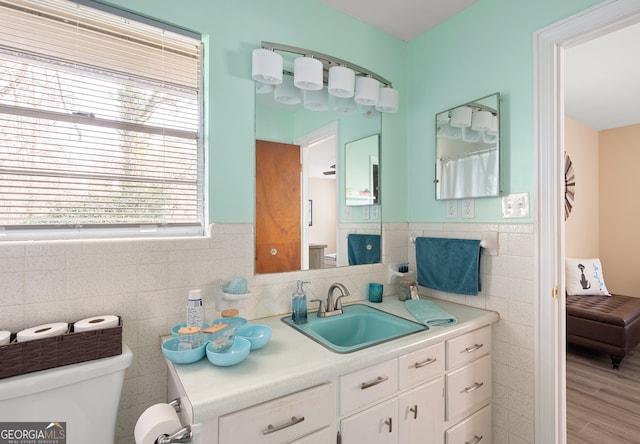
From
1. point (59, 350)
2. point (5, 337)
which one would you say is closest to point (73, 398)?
Answer: point (59, 350)

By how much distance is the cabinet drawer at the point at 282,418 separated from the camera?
0.91m

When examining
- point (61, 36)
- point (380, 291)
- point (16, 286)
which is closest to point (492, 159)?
point (380, 291)

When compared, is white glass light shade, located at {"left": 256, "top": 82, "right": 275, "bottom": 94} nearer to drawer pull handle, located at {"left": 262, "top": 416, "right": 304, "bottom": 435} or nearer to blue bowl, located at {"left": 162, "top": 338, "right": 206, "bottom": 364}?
blue bowl, located at {"left": 162, "top": 338, "right": 206, "bottom": 364}

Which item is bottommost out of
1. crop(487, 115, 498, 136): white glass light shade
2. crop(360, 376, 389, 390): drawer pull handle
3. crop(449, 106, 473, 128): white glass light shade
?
crop(360, 376, 389, 390): drawer pull handle

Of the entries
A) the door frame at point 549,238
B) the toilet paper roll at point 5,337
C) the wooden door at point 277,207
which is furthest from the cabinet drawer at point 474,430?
the toilet paper roll at point 5,337

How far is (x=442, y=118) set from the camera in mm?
1939

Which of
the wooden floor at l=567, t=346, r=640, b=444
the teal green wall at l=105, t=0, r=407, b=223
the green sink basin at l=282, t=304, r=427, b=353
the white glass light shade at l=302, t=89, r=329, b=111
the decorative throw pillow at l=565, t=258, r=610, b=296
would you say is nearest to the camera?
the teal green wall at l=105, t=0, r=407, b=223

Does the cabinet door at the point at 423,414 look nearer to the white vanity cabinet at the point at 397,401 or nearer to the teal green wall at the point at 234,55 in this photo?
the white vanity cabinet at the point at 397,401

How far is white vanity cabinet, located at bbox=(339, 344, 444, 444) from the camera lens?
3.76 feet

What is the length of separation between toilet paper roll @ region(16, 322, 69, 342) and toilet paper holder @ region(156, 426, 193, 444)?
49 centimetres

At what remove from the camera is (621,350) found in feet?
8.99

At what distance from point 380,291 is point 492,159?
973 millimetres

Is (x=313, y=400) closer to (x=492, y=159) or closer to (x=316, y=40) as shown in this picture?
(x=492, y=159)

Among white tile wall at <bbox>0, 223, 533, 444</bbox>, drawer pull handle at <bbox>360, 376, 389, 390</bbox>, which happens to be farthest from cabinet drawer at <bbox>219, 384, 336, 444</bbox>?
white tile wall at <bbox>0, 223, 533, 444</bbox>
